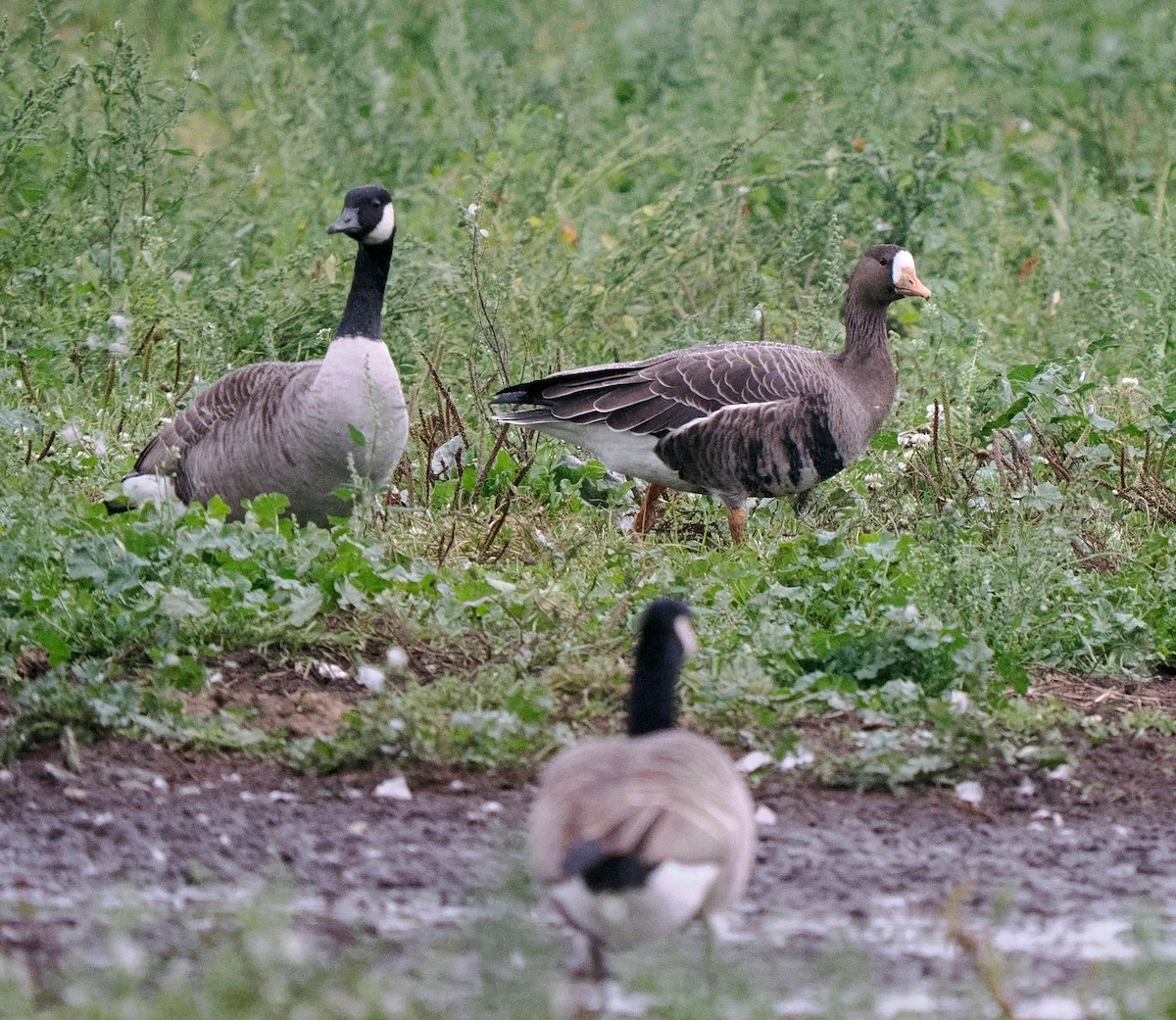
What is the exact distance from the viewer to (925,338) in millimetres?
9641

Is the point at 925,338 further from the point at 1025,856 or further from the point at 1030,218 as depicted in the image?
the point at 1025,856

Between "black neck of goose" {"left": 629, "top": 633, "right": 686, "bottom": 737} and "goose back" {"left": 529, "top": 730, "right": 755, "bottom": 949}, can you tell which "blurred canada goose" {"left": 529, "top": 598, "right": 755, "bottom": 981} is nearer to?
"goose back" {"left": 529, "top": 730, "right": 755, "bottom": 949}

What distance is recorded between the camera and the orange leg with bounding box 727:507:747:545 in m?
7.92

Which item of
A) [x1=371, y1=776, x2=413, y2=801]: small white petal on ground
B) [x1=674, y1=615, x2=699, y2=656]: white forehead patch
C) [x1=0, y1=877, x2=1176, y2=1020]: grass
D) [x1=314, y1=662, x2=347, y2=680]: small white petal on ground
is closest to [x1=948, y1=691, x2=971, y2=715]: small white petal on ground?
[x1=0, y1=877, x2=1176, y2=1020]: grass

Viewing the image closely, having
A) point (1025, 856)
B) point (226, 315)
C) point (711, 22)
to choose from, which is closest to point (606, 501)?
point (226, 315)

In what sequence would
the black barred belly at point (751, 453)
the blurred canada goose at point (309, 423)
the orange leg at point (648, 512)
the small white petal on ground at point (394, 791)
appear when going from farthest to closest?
1. the orange leg at point (648, 512)
2. the black barred belly at point (751, 453)
3. the blurred canada goose at point (309, 423)
4. the small white petal on ground at point (394, 791)

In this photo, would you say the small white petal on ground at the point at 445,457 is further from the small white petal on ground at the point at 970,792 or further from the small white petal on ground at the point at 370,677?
the small white petal on ground at the point at 970,792

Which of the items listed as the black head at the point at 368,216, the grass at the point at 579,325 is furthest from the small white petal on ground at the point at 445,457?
the black head at the point at 368,216

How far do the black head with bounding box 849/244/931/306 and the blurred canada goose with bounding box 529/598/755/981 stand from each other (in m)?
4.55

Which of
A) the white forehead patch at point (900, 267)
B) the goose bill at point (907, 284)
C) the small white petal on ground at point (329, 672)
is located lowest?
the small white petal on ground at point (329, 672)

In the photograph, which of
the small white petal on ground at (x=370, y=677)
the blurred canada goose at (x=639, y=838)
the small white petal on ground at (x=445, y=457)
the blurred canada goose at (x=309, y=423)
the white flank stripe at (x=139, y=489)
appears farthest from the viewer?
the small white petal on ground at (x=445, y=457)

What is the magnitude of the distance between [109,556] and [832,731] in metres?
2.42

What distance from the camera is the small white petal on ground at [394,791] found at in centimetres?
521

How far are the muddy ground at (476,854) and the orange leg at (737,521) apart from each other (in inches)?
97.2
